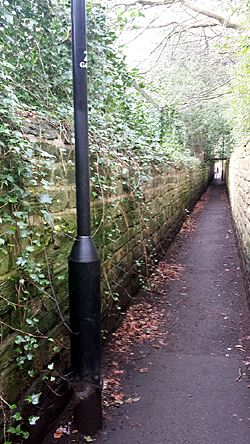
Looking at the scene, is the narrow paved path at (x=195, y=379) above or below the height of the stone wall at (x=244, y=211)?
below

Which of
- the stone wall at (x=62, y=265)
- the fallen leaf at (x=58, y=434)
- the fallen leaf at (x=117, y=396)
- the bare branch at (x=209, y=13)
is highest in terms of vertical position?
the bare branch at (x=209, y=13)

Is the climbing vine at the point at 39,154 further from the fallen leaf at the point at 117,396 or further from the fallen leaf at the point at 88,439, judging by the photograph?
the fallen leaf at the point at 117,396

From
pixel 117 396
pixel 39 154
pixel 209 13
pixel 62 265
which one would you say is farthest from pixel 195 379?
pixel 209 13

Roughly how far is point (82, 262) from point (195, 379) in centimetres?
180

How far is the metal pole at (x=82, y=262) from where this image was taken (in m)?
2.28

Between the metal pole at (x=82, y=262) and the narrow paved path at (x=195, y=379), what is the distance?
584mm

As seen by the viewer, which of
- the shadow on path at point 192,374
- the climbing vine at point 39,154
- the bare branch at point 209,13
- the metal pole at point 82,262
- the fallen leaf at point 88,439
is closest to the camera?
the climbing vine at point 39,154

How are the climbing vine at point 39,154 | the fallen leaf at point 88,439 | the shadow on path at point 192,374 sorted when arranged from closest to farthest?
the climbing vine at point 39,154
the fallen leaf at point 88,439
the shadow on path at point 192,374

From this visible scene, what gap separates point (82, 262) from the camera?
7.83 feet

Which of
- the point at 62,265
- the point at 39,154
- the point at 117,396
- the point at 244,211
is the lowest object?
the point at 117,396

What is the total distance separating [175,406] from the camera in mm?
2873

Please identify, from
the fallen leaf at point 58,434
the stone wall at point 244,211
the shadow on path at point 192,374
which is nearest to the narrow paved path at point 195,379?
the shadow on path at point 192,374

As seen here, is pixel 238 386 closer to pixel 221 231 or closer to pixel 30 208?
pixel 30 208

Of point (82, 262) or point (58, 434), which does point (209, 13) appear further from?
point (58, 434)
